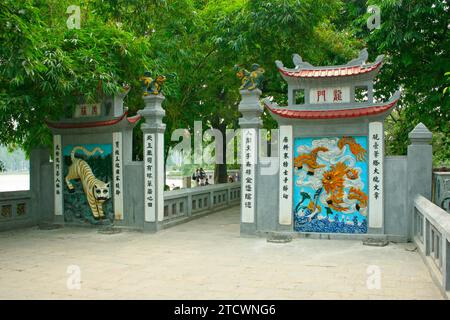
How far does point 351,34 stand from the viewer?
13891mm

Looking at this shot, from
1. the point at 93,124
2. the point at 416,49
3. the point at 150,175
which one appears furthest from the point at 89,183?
the point at 416,49

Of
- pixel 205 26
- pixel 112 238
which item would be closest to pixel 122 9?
pixel 205 26

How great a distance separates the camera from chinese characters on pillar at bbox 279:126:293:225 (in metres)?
9.49

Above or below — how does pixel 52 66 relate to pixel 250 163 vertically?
above

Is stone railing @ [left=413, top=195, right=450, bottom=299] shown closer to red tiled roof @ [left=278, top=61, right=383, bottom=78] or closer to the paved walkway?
the paved walkway

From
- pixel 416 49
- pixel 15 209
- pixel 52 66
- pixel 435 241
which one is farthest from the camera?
pixel 416 49

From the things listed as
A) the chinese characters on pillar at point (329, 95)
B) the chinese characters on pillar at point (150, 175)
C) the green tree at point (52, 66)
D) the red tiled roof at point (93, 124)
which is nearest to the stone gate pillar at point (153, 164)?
the chinese characters on pillar at point (150, 175)

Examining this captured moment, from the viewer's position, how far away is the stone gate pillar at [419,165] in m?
8.61

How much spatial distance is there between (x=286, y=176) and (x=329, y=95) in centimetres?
187

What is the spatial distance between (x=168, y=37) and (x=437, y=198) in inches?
329

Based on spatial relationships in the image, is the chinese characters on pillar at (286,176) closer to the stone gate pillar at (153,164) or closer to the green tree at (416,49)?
the stone gate pillar at (153,164)

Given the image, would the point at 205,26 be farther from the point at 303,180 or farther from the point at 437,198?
the point at 437,198

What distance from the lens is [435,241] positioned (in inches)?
247

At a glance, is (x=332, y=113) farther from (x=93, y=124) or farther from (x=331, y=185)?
(x=93, y=124)
